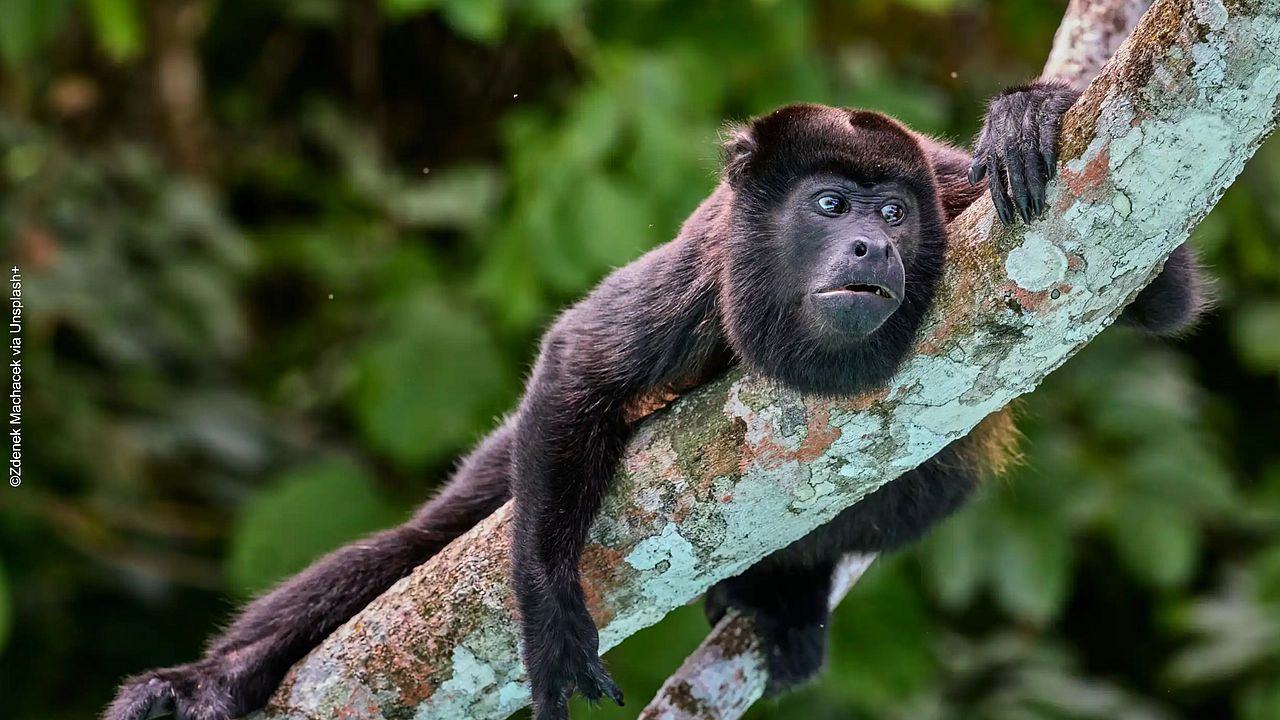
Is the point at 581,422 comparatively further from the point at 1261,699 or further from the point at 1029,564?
the point at 1261,699

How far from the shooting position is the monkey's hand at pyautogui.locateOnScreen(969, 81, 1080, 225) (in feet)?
7.50

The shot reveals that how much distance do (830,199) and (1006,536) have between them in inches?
102

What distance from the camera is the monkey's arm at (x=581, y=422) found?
9.11 feet

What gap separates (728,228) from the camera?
3.04 m

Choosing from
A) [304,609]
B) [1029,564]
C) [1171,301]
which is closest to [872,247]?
[1171,301]

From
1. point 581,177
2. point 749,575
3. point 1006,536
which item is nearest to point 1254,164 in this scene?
point 1006,536

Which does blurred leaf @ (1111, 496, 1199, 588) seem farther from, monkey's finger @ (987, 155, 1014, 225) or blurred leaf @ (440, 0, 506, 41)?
monkey's finger @ (987, 155, 1014, 225)

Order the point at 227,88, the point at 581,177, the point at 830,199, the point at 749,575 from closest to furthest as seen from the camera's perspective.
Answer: the point at 830,199 < the point at 749,575 < the point at 581,177 < the point at 227,88

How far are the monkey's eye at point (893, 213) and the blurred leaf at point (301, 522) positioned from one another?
2.92 meters

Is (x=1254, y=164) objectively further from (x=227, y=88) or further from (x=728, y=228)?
(x=227, y=88)

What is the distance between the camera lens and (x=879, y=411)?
2.49 meters

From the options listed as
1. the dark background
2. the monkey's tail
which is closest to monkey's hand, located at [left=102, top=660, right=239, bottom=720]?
the monkey's tail

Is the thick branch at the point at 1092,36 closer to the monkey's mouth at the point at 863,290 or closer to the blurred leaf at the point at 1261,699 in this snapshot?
the monkey's mouth at the point at 863,290

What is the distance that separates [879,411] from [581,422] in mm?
742
